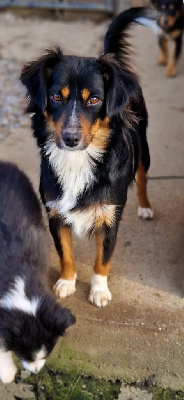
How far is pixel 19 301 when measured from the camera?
2.32 metres

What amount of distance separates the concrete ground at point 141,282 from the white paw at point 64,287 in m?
0.04

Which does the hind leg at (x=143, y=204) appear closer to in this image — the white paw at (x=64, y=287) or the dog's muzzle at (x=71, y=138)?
the white paw at (x=64, y=287)

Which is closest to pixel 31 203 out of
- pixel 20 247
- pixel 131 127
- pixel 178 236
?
pixel 20 247

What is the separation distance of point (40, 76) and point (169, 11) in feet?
14.8

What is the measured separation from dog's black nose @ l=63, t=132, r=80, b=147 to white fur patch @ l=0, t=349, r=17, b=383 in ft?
3.68

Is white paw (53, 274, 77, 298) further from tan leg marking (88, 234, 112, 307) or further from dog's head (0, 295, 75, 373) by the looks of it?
dog's head (0, 295, 75, 373)

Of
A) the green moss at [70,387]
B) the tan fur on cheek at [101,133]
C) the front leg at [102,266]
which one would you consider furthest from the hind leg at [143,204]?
the green moss at [70,387]

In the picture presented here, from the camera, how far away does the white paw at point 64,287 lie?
3.29 m

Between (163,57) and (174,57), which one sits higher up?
(174,57)

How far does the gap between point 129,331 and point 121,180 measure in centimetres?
88

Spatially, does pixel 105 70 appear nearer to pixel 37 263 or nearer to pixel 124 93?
pixel 124 93

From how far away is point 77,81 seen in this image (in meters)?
2.57

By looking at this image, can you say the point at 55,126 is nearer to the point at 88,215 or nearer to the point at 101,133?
the point at 101,133

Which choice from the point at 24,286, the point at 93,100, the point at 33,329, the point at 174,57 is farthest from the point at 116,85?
the point at 174,57
